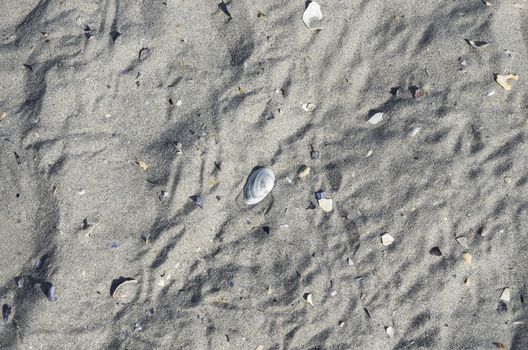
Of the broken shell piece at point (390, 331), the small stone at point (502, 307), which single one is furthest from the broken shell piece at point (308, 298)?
the small stone at point (502, 307)

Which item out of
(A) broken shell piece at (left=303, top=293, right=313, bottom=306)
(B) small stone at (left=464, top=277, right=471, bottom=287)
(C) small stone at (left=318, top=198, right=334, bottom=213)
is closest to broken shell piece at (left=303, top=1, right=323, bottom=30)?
(C) small stone at (left=318, top=198, right=334, bottom=213)

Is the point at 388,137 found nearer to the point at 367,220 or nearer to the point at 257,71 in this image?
the point at 367,220

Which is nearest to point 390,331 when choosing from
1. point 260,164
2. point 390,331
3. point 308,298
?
point 390,331

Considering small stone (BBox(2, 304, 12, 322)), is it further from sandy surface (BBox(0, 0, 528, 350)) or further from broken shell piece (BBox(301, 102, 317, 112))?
broken shell piece (BBox(301, 102, 317, 112))

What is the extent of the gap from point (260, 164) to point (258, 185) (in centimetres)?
16

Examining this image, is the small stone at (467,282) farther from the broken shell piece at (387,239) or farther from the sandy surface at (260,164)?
the broken shell piece at (387,239)

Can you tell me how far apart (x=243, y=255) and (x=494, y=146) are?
1.65 meters

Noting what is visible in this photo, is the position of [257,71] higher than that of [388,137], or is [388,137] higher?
[257,71]

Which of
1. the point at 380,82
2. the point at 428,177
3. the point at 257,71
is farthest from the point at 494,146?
the point at 257,71

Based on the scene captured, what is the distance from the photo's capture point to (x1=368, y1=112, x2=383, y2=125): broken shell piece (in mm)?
3529

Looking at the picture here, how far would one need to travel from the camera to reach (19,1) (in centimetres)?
361

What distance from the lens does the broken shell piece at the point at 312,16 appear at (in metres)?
3.62

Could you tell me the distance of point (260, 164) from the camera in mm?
3449

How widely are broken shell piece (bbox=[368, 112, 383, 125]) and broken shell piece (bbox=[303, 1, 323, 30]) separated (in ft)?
2.20
